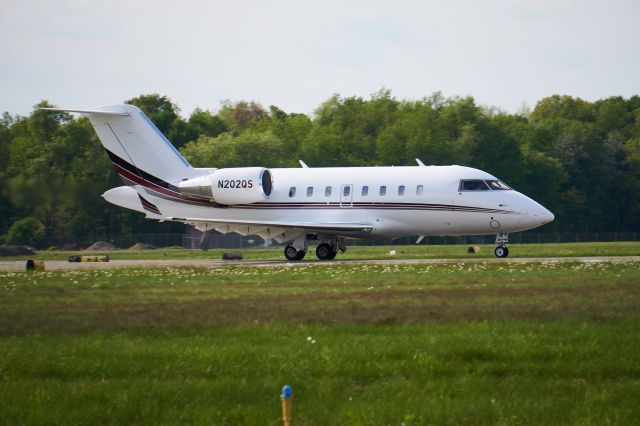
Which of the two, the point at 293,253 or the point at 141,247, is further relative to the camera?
the point at 141,247

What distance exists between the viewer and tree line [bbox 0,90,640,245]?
221 feet

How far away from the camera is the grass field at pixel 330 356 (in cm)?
1206

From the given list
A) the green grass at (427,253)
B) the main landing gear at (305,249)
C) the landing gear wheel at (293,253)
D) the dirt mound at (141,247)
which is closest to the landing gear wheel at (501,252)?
the green grass at (427,253)

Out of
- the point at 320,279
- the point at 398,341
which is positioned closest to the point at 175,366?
the point at 398,341

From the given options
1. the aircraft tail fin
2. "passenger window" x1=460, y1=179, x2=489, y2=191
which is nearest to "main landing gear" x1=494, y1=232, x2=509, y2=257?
"passenger window" x1=460, y1=179, x2=489, y2=191

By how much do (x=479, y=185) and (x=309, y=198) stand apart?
22.2 feet

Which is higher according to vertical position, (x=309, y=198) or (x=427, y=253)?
(x=309, y=198)

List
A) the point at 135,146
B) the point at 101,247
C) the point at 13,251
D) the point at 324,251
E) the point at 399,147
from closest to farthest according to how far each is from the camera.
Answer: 1. the point at 324,251
2. the point at 135,146
3. the point at 13,251
4. the point at 101,247
5. the point at 399,147

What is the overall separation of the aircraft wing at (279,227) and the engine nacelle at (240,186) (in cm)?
129

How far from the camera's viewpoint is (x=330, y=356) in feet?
47.7

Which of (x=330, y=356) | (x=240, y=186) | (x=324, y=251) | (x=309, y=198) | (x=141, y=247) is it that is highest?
(x=240, y=186)

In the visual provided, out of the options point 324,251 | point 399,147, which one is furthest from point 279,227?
point 399,147

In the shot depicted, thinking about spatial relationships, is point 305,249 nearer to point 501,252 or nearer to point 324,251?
point 324,251

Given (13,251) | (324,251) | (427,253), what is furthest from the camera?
(13,251)
